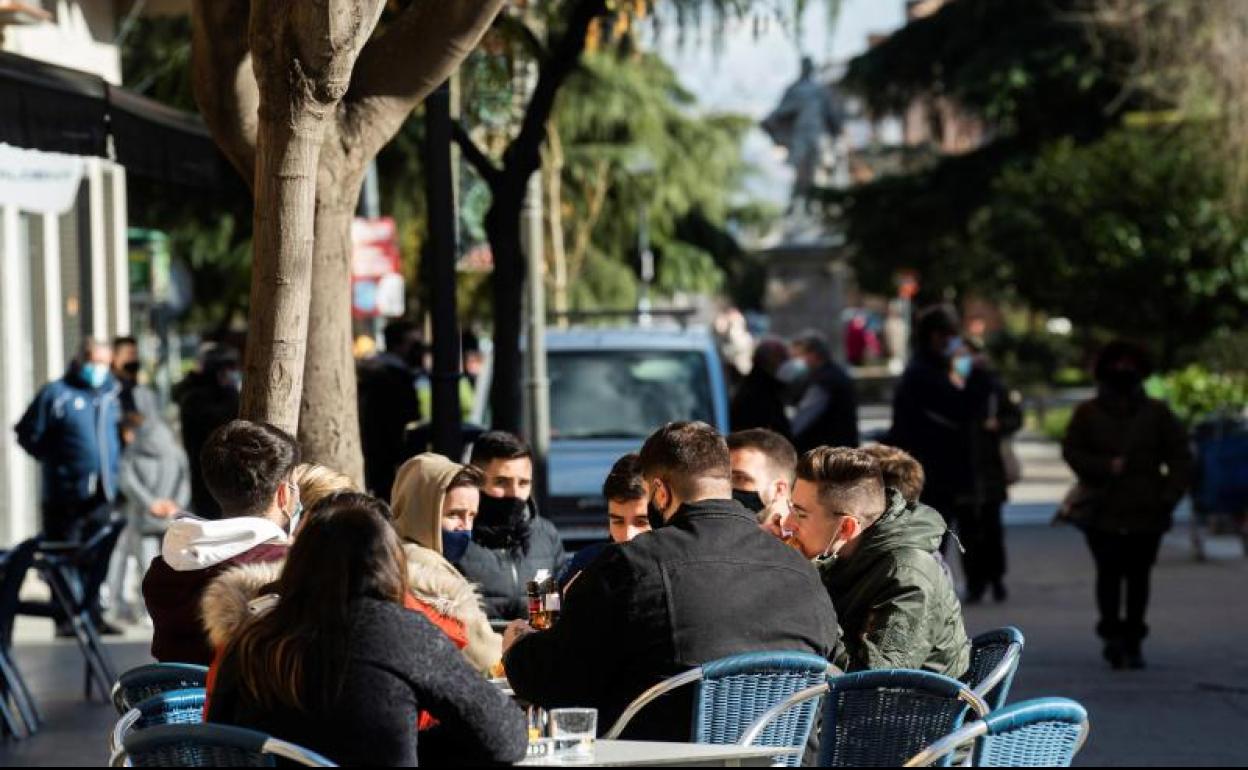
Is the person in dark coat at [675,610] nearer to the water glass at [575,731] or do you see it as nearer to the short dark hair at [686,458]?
the short dark hair at [686,458]

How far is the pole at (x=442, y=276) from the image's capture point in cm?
1025

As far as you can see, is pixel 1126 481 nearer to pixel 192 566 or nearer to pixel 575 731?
pixel 192 566

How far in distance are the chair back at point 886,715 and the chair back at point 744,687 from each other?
0.22 m

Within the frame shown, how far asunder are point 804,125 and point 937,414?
25.5 meters

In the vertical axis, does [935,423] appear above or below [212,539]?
below

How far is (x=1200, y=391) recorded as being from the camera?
2566cm

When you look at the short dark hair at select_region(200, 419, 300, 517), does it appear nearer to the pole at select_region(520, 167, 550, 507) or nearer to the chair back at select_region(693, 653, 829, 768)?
the chair back at select_region(693, 653, 829, 768)

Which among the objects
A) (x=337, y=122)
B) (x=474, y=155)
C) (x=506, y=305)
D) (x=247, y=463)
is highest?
(x=474, y=155)

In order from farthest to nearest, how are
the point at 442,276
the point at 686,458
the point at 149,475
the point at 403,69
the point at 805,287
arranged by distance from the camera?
the point at 805,287, the point at 149,475, the point at 442,276, the point at 403,69, the point at 686,458

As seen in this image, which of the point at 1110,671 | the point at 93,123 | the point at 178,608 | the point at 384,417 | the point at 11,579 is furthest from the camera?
the point at 384,417

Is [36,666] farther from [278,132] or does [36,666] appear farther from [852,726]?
[852,726]

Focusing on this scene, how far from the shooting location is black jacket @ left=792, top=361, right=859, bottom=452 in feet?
47.4

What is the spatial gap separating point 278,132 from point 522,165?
17.9 ft

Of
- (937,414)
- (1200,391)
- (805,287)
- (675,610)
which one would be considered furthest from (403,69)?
(805,287)
